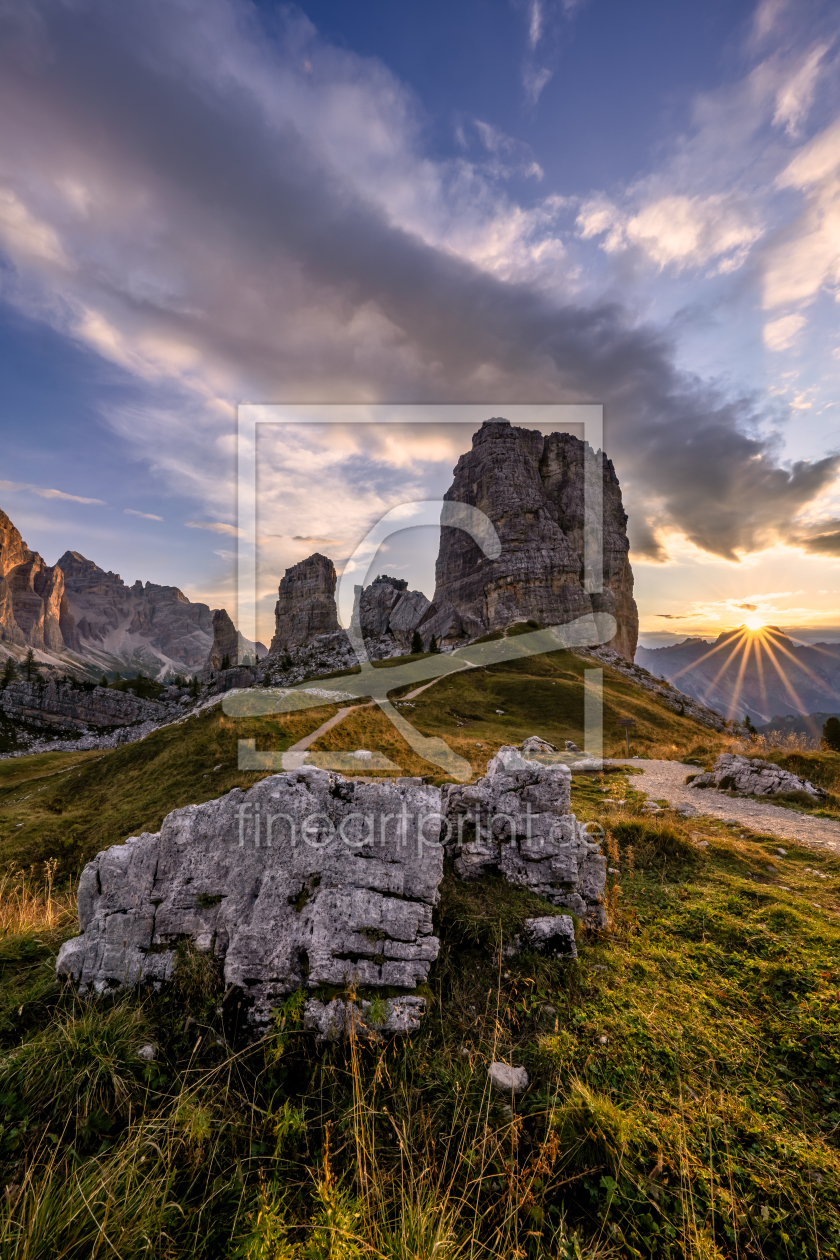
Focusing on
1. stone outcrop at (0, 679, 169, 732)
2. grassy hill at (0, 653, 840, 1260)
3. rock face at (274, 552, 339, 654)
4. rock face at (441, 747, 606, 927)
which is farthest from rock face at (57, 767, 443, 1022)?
rock face at (274, 552, 339, 654)

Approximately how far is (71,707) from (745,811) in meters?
115

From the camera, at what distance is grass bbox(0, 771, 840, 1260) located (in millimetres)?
3383

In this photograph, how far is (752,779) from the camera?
17.8 metres

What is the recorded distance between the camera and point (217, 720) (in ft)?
86.2

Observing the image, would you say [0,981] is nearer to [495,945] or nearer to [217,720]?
[495,945]

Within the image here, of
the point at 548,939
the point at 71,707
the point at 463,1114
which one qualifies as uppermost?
the point at 548,939

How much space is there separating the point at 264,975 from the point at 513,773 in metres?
5.34

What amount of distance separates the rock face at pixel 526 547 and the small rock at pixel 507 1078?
114 m

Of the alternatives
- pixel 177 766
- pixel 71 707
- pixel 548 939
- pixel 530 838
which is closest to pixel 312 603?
pixel 71 707

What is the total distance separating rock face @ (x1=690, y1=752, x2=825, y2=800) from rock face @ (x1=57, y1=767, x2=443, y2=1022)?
16.3 metres

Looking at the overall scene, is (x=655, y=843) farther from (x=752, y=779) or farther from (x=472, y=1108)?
→ (x=752, y=779)

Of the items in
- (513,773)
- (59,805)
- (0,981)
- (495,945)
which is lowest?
(59,805)

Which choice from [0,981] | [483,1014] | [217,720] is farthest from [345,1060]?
[217,720]

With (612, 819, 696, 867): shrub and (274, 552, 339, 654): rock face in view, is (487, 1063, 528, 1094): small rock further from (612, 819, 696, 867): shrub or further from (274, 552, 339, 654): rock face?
(274, 552, 339, 654): rock face
